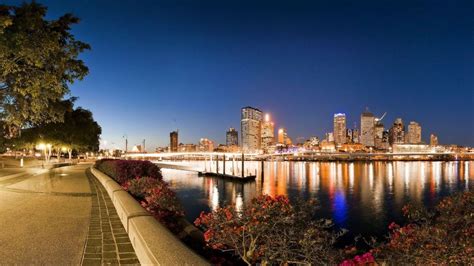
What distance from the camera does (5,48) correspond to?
34.6ft

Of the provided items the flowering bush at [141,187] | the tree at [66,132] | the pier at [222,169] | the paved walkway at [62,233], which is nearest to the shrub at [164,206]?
the paved walkway at [62,233]

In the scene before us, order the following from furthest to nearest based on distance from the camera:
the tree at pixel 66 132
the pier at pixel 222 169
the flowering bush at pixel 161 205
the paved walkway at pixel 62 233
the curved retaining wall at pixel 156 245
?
the pier at pixel 222 169 < the tree at pixel 66 132 < the flowering bush at pixel 161 205 < the paved walkway at pixel 62 233 < the curved retaining wall at pixel 156 245

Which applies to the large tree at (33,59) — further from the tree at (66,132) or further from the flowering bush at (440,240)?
the tree at (66,132)

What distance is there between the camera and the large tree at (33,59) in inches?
436

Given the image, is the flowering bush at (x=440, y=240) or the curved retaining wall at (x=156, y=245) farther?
the flowering bush at (x=440, y=240)

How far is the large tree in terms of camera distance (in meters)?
11.1

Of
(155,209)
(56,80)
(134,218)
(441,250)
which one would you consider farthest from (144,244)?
(56,80)

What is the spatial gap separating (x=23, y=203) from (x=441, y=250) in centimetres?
1162

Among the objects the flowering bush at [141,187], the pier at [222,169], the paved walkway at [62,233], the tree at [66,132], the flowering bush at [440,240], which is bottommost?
the pier at [222,169]

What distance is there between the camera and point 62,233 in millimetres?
7773

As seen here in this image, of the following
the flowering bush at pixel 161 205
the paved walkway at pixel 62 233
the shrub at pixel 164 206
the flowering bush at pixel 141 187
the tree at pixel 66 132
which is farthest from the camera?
the tree at pixel 66 132

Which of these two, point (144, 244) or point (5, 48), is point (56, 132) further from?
point (144, 244)

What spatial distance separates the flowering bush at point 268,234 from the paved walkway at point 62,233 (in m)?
1.98

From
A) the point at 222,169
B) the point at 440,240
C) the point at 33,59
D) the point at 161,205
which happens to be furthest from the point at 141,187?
the point at 222,169
